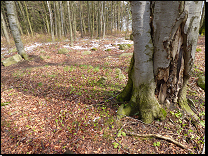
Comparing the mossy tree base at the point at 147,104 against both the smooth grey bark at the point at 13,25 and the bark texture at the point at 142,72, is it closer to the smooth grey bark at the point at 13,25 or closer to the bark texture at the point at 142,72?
the bark texture at the point at 142,72

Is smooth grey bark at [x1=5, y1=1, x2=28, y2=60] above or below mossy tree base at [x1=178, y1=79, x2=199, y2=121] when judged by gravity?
above

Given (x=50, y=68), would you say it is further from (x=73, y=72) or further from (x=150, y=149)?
(x=150, y=149)

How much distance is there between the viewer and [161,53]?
8.29 feet

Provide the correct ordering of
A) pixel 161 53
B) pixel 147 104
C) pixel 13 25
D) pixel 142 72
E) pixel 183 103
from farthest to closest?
1. pixel 13 25
2. pixel 183 103
3. pixel 147 104
4. pixel 142 72
5. pixel 161 53

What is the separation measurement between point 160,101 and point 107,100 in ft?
5.44

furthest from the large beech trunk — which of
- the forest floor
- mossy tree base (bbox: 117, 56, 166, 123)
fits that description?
the forest floor

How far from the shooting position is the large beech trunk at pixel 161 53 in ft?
7.23

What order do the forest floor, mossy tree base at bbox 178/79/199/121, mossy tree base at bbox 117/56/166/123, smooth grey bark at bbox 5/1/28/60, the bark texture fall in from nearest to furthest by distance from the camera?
the bark texture < the forest floor < mossy tree base at bbox 117/56/166/123 < mossy tree base at bbox 178/79/199/121 < smooth grey bark at bbox 5/1/28/60

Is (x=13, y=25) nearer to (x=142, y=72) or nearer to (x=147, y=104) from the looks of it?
(x=142, y=72)

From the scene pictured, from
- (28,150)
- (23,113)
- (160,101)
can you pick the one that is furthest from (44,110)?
(160,101)

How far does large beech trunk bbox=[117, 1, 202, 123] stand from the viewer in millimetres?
2205

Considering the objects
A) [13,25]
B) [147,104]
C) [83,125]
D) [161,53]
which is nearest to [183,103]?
[147,104]

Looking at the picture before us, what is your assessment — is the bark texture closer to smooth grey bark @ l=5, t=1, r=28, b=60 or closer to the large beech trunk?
the large beech trunk

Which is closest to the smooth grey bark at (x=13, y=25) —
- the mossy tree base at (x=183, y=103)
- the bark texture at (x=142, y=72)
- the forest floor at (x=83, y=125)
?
the forest floor at (x=83, y=125)
